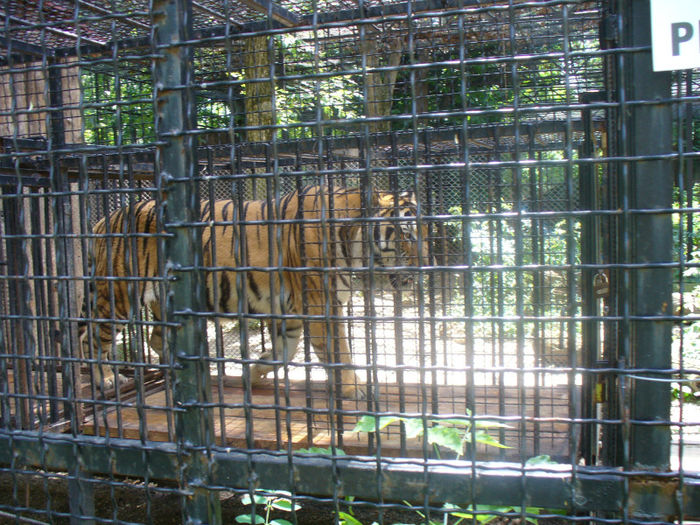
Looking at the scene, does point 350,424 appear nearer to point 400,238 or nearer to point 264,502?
point 400,238

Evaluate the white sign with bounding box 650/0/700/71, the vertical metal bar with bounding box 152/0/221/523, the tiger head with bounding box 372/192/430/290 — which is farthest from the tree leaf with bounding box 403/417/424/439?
the tiger head with bounding box 372/192/430/290

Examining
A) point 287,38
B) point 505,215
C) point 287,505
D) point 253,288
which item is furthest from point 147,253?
point 505,215

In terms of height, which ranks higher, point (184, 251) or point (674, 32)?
point (674, 32)

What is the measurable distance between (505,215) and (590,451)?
7.22 ft

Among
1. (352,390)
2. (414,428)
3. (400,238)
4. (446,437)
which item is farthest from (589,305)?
(352,390)

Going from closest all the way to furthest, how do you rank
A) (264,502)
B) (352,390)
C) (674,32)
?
(674,32) → (264,502) → (352,390)

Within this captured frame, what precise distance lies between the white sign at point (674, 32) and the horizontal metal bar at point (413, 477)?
0.98 metres

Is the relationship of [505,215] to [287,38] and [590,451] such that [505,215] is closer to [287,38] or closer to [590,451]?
[590,451]

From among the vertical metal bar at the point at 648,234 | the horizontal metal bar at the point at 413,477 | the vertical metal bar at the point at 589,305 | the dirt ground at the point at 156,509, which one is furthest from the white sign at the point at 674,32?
the dirt ground at the point at 156,509

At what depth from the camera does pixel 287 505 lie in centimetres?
303

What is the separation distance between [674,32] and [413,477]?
50.2 inches

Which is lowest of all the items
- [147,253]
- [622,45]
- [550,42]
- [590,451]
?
[590,451]

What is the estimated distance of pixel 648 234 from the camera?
4.60 feet

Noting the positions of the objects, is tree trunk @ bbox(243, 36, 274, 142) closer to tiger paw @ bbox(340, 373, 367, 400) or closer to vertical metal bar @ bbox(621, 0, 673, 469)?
tiger paw @ bbox(340, 373, 367, 400)
